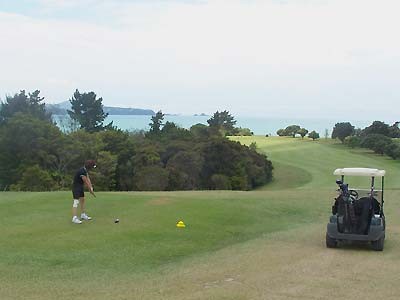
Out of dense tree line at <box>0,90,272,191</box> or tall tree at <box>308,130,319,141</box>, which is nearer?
dense tree line at <box>0,90,272,191</box>

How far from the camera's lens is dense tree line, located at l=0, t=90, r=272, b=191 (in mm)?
52688

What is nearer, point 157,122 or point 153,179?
point 153,179

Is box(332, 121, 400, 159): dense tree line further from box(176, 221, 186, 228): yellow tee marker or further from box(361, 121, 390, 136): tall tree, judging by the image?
box(176, 221, 186, 228): yellow tee marker

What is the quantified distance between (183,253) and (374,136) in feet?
254

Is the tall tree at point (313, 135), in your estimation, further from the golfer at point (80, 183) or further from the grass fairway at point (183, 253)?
the golfer at point (80, 183)

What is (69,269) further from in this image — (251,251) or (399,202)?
(399,202)

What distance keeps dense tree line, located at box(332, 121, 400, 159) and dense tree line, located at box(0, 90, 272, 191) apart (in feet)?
81.0

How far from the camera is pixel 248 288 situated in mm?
9562

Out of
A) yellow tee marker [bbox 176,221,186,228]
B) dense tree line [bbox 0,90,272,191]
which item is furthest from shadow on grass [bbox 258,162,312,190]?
yellow tee marker [bbox 176,221,186,228]

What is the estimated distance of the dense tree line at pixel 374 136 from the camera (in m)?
79.5

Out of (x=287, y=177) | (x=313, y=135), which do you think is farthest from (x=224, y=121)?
(x=287, y=177)

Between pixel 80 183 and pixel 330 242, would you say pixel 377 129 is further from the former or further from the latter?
pixel 80 183

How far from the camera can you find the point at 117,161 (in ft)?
191

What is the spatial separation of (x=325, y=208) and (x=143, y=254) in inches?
446
